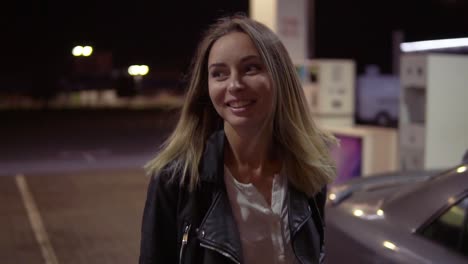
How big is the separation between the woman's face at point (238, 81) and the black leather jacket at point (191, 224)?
0.60 ft

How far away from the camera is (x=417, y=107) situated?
7.36 meters

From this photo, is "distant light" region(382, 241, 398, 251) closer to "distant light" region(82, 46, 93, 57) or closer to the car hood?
the car hood

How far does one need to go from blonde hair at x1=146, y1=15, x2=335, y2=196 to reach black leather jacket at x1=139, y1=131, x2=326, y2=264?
1.8 inches

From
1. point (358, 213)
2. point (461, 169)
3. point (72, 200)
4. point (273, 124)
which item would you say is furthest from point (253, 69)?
point (72, 200)

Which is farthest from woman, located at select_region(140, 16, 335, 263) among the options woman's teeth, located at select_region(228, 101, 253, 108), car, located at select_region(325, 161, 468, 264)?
car, located at select_region(325, 161, 468, 264)

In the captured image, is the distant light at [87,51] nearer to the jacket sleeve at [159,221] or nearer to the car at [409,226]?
the car at [409,226]

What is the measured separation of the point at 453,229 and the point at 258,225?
45.6 inches

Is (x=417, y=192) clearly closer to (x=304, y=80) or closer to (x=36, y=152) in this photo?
(x=304, y=80)

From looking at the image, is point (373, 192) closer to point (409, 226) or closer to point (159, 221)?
point (409, 226)

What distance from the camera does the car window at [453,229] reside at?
8.24ft

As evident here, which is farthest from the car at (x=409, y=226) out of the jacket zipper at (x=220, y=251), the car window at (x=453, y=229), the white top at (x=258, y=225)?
the jacket zipper at (x=220, y=251)

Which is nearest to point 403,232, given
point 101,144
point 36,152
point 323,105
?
point 323,105

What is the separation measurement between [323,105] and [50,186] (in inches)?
186

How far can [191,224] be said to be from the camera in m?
1.78
